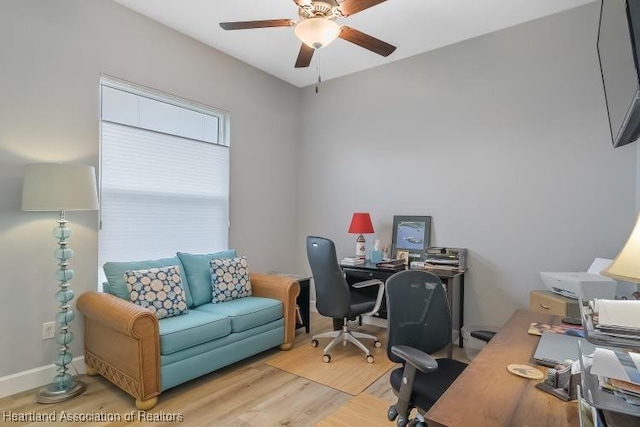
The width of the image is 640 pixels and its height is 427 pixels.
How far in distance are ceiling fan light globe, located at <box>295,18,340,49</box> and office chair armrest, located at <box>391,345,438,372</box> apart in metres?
1.80

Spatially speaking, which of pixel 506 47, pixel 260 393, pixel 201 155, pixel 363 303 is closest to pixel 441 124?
pixel 506 47

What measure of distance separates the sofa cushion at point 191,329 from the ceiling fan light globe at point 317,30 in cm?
205

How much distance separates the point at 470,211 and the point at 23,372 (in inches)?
150

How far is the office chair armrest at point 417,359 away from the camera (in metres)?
1.42

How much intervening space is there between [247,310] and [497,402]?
220cm

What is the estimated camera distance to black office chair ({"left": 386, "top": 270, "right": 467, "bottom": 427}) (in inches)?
60.1

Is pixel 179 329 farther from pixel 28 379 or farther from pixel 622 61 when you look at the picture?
pixel 622 61

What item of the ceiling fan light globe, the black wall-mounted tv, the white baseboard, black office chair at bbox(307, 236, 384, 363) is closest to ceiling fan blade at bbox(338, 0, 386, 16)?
the ceiling fan light globe

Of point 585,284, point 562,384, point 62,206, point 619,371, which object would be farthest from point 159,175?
point 585,284

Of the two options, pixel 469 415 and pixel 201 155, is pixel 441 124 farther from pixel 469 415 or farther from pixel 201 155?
pixel 469 415

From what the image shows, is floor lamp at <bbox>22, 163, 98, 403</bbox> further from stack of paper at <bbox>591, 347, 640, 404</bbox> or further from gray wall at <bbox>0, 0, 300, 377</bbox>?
stack of paper at <bbox>591, 347, 640, 404</bbox>

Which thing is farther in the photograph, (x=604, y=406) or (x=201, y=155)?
(x=201, y=155)

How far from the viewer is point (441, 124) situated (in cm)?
362

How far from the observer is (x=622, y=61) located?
1346 mm
